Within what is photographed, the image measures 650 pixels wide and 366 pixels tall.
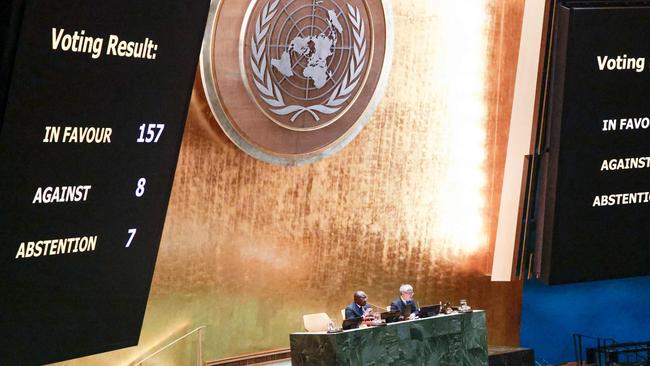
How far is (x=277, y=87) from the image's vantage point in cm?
962

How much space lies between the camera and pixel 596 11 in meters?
6.42

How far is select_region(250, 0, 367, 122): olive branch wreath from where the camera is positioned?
9.40 metres

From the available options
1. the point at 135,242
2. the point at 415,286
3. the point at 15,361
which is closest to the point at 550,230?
the point at 135,242

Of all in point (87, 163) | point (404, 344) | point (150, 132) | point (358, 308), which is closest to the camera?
point (87, 163)

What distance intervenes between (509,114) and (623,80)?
461 centimetres

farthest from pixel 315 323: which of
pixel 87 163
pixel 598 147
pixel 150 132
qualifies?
pixel 87 163

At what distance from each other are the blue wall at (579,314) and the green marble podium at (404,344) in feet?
10.8

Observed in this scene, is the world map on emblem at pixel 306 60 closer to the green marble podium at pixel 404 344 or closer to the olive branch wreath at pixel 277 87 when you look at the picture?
the olive branch wreath at pixel 277 87

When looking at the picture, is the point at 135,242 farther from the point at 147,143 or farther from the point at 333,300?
the point at 333,300

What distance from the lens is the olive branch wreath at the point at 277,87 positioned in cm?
940

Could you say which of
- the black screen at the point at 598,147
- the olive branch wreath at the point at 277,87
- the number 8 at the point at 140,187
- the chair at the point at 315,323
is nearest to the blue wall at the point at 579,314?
the olive branch wreath at the point at 277,87

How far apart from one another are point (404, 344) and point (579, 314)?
4492 millimetres

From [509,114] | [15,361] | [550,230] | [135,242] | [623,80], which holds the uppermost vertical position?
[509,114]

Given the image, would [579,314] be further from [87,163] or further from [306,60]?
[87,163]
